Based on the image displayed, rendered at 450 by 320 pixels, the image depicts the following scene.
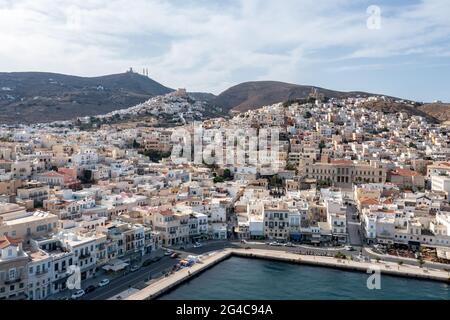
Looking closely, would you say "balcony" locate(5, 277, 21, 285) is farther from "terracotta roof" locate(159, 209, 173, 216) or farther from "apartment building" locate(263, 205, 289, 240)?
"apartment building" locate(263, 205, 289, 240)

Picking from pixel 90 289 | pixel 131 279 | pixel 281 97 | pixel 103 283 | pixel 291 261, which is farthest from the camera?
pixel 281 97

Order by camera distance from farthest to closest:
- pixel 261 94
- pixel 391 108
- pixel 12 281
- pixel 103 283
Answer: pixel 261 94
pixel 391 108
pixel 103 283
pixel 12 281

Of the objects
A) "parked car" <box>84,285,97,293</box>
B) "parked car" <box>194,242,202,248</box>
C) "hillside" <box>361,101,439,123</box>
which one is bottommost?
"parked car" <box>84,285,97,293</box>

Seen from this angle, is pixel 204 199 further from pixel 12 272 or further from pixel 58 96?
pixel 58 96

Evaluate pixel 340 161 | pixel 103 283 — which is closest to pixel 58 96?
pixel 340 161

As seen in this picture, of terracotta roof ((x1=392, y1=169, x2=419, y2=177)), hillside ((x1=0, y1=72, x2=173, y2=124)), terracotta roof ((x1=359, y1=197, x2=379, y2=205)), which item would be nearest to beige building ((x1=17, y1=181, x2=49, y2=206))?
terracotta roof ((x1=359, y1=197, x2=379, y2=205))
